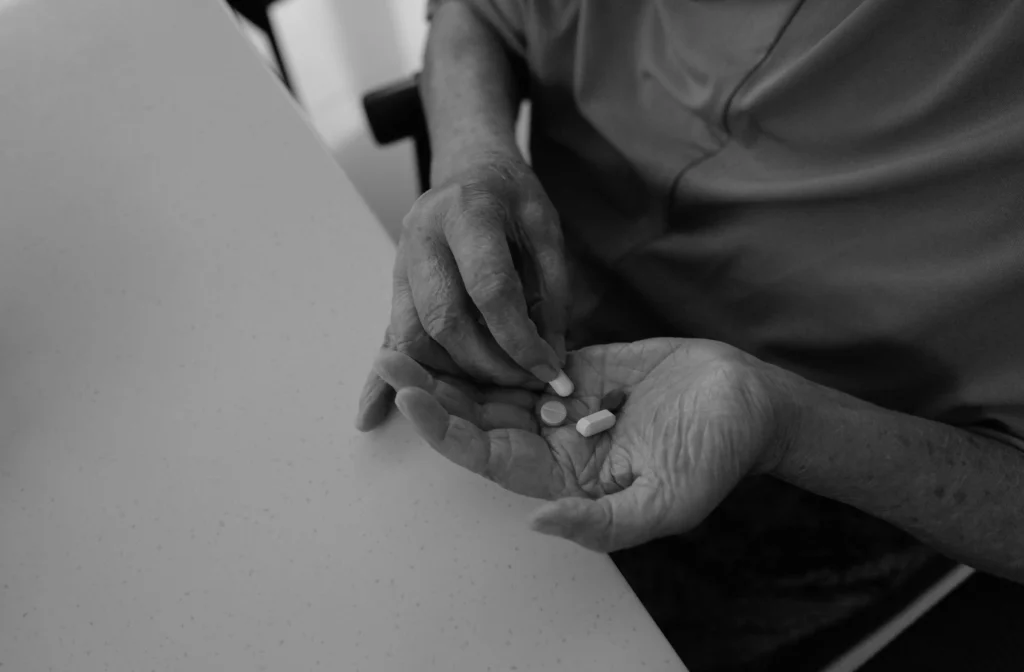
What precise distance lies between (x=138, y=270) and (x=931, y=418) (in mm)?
850

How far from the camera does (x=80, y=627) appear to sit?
556 mm

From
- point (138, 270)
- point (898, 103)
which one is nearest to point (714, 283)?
point (898, 103)

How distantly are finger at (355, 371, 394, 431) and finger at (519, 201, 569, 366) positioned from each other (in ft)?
0.61

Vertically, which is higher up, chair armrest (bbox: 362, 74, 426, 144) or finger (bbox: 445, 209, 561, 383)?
chair armrest (bbox: 362, 74, 426, 144)

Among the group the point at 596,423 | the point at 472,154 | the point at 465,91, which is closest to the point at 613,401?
the point at 596,423

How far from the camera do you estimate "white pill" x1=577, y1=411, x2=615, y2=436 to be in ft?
2.08

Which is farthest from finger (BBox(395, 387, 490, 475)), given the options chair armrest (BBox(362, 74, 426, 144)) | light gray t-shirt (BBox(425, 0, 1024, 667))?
chair armrest (BBox(362, 74, 426, 144))

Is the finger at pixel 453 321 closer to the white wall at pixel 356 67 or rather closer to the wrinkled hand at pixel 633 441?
the wrinkled hand at pixel 633 441

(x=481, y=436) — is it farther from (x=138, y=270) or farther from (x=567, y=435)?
(x=138, y=270)

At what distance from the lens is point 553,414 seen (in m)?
0.67

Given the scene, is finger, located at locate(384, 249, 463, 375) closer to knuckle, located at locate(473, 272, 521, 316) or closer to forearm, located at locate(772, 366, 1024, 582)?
knuckle, located at locate(473, 272, 521, 316)

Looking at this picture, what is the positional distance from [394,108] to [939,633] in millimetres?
906

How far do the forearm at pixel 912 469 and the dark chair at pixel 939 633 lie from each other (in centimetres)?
4

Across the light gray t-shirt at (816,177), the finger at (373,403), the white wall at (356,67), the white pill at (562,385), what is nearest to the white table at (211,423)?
the finger at (373,403)
